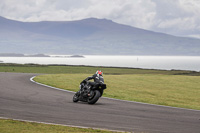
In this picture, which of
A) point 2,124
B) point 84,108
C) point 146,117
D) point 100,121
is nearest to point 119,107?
point 84,108

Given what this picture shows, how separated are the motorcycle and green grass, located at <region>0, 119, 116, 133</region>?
Result: 18.7ft

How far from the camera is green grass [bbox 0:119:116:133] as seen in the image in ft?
35.2

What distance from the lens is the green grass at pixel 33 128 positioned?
35.2 ft

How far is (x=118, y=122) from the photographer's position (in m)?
12.7

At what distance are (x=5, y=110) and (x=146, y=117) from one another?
217 inches

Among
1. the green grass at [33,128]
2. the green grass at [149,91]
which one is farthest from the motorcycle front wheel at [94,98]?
the green grass at [33,128]

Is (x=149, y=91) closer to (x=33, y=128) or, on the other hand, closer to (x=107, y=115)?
(x=107, y=115)

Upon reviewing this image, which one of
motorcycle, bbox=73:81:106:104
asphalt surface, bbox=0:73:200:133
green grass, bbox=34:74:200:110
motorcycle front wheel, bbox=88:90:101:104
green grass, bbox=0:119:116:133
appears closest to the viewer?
green grass, bbox=0:119:116:133

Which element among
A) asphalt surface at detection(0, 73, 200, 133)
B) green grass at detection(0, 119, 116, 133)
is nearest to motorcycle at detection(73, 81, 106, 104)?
asphalt surface at detection(0, 73, 200, 133)

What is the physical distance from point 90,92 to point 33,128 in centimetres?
680

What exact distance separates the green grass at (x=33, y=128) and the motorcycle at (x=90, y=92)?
571 cm

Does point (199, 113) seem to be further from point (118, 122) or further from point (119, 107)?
point (118, 122)

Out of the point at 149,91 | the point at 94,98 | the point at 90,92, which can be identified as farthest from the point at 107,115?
the point at 149,91

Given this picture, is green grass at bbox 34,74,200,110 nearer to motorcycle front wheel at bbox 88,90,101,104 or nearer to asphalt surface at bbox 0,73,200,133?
motorcycle front wheel at bbox 88,90,101,104
